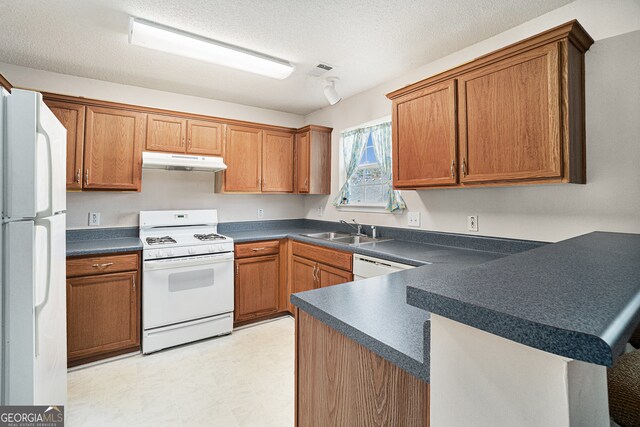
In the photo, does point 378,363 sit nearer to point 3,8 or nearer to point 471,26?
point 471,26

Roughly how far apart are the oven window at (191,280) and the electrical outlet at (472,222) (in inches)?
90.0

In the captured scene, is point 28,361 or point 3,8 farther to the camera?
point 3,8

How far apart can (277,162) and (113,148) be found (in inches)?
64.9

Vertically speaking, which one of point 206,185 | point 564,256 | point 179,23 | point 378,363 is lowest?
point 378,363

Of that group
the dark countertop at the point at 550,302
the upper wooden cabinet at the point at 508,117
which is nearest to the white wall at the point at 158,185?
the upper wooden cabinet at the point at 508,117

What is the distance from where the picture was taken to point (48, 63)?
104 inches

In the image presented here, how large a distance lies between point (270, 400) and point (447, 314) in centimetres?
194

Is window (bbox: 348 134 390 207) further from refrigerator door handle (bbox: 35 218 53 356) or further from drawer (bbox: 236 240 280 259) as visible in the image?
refrigerator door handle (bbox: 35 218 53 356)

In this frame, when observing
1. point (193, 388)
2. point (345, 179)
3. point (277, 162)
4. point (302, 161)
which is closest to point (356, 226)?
point (345, 179)

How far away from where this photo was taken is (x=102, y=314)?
8.34ft

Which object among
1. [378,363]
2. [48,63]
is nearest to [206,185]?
[48,63]

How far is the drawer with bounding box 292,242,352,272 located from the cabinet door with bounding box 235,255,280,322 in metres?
0.33

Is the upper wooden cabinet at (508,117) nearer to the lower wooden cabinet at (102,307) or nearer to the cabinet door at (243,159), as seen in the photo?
the cabinet door at (243,159)

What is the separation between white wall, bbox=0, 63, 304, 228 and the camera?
286cm
